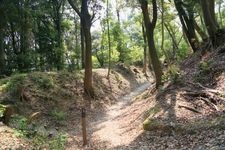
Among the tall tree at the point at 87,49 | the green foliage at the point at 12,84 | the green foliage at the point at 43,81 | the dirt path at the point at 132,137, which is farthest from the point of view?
the tall tree at the point at 87,49

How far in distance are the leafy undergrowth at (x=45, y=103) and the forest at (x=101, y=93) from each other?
0.05 metres

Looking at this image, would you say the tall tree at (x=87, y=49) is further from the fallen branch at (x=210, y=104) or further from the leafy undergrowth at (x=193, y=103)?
the fallen branch at (x=210, y=104)

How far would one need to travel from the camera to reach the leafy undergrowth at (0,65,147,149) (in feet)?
40.0

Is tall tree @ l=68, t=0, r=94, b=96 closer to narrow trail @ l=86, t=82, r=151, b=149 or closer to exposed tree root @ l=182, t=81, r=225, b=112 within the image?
narrow trail @ l=86, t=82, r=151, b=149

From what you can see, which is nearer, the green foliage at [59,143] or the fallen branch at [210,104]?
the green foliage at [59,143]

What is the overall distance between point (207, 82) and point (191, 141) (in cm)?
531

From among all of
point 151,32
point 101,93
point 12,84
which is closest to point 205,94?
point 151,32

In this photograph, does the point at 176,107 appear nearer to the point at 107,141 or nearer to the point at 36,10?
the point at 107,141

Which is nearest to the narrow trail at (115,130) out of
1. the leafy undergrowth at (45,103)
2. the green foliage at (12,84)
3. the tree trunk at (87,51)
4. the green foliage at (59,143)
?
the leafy undergrowth at (45,103)

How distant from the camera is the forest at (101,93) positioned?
1094cm

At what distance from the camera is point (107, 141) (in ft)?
42.4

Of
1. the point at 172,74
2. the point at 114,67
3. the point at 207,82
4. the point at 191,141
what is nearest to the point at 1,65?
the point at 114,67

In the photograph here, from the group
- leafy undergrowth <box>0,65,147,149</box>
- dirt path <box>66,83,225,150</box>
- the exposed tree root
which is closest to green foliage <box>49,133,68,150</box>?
leafy undergrowth <box>0,65,147,149</box>

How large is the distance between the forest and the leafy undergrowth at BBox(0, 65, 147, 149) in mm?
52
